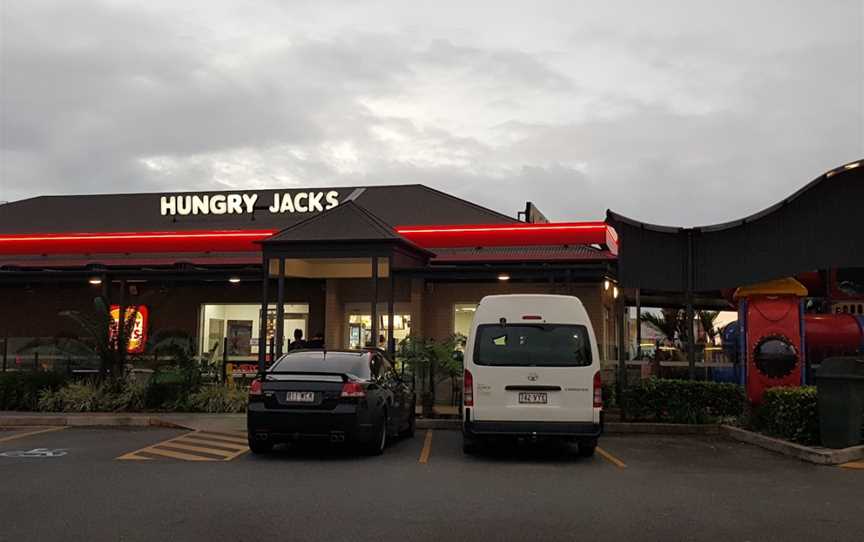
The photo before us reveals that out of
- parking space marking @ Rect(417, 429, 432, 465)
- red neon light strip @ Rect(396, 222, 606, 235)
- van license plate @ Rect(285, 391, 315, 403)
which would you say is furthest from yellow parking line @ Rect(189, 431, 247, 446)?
red neon light strip @ Rect(396, 222, 606, 235)

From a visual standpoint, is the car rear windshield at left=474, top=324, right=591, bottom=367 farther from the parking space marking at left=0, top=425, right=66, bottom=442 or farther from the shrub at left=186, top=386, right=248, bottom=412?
the parking space marking at left=0, top=425, right=66, bottom=442

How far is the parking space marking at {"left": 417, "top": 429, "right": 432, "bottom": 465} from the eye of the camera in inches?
424

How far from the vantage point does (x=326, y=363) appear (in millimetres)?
11242

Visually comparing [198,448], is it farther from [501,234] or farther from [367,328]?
[501,234]

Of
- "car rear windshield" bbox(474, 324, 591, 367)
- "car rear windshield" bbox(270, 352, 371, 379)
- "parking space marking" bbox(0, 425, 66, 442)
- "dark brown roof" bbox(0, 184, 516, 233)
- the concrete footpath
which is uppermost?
"dark brown roof" bbox(0, 184, 516, 233)

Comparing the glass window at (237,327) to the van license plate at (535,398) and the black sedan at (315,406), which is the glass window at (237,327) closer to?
the black sedan at (315,406)

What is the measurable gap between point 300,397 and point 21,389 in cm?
940

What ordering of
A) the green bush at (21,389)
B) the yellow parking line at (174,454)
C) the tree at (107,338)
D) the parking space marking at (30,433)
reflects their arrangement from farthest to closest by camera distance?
the tree at (107,338)
the green bush at (21,389)
the parking space marking at (30,433)
the yellow parking line at (174,454)

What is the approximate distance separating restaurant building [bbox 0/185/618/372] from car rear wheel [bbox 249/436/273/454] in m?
5.48

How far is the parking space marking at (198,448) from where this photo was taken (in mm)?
10891

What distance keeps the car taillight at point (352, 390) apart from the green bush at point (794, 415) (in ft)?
21.5

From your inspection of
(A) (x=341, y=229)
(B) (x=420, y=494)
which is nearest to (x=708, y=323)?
(A) (x=341, y=229)

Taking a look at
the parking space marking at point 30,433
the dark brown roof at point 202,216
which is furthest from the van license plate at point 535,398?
the dark brown roof at point 202,216


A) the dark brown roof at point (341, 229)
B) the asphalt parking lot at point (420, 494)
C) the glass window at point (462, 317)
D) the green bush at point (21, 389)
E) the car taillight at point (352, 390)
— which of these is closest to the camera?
the asphalt parking lot at point (420, 494)
